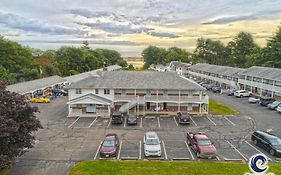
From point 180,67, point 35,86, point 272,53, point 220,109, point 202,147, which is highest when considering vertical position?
point 272,53

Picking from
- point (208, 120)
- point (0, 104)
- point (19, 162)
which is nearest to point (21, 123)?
point (0, 104)

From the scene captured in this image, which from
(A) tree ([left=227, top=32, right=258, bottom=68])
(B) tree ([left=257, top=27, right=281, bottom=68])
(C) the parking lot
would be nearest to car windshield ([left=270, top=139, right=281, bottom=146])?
(C) the parking lot

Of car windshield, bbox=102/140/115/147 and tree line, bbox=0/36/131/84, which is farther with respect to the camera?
tree line, bbox=0/36/131/84

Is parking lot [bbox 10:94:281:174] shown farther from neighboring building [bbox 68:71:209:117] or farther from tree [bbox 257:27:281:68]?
tree [bbox 257:27:281:68]

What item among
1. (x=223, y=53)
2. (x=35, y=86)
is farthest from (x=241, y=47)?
(x=35, y=86)

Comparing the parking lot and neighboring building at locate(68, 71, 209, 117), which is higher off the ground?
neighboring building at locate(68, 71, 209, 117)

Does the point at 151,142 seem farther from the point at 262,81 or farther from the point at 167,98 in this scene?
the point at 262,81
